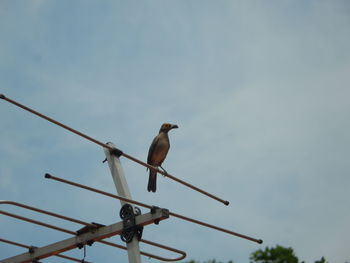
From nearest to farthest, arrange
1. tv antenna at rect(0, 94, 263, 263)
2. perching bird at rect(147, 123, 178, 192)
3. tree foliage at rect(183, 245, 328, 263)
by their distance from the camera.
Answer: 1. tv antenna at rect(0, 94, 263, 263)
2. perching bird at rect(147, 123, 178, 192)
3. tree foliage at rect(183, 245, 328, 263)

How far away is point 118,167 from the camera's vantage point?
530 centimetres

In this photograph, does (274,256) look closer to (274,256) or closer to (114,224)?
(274,256)

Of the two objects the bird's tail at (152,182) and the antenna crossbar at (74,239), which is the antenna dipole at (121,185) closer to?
the antenna crossbar at (74,239)

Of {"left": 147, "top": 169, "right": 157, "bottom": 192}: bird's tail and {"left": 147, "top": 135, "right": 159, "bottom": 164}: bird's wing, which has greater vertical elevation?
{"left": 147, "top": 135, "right": 159, "bottom": 164}: bird's wing

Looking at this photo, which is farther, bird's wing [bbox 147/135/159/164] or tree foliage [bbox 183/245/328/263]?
tree foliage [bbox 183/245/328/263]

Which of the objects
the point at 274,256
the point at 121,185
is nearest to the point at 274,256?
the point at 274,256

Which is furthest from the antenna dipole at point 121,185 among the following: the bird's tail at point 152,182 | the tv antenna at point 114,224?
the bird's tail at point 152,182

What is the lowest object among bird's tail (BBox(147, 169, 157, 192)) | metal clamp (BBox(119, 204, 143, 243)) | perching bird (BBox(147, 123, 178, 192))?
metal clamp (BBox(119, 204, 143, 243))

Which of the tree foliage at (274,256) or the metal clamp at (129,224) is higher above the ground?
the tree foliage at (274,256)

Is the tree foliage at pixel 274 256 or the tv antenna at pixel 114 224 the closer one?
the tv antenna at pixel 114 224

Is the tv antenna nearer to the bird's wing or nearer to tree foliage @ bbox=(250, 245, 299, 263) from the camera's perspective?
the bird's wing

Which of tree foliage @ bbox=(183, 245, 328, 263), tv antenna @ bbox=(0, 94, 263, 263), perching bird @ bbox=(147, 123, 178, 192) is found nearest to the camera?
tv antenna @ bbox=(0, 94, 263, 263)

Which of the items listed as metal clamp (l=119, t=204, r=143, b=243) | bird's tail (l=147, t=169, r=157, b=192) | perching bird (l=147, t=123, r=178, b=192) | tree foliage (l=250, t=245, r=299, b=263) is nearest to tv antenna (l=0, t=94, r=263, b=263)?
metal clamp (l=119, t=204, r=143, b=243)

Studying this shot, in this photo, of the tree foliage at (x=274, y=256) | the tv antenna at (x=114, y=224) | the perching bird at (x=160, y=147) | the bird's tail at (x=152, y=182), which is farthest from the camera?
the tree foliage at (x=274, y=256)
